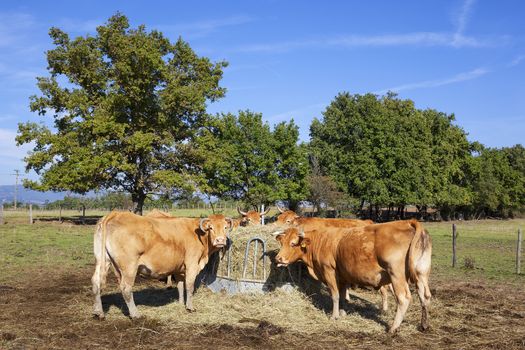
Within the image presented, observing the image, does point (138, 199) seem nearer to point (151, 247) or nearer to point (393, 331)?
point (151, 247)

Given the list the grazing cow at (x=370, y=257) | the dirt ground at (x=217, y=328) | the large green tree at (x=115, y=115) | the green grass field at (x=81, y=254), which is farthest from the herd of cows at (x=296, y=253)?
the large green tree at (x=115, y=115)

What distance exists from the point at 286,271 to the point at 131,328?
3642 mm

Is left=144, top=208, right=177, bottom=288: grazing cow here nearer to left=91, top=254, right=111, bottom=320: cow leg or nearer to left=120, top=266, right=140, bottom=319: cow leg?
left=120, top=266, right=140, bottom=319: cow leg

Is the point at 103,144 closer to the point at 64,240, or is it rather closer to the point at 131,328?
the point at 64,240

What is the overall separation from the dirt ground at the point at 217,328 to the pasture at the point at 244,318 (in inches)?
0.7

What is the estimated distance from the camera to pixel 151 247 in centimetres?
946

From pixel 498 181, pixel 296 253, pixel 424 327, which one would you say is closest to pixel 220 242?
pixel 296 253

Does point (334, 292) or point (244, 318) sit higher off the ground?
point (334, 292)

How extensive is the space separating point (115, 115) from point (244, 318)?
26.1 meters

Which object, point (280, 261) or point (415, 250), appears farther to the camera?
point (280, 261)

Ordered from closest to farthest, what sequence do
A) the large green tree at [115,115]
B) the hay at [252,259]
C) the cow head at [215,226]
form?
the cow head at [215,226] < the hay at [252,259] < the large green tree at [115,115]

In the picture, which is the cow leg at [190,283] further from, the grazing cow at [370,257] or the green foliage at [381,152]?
the green foliage at [381,152]

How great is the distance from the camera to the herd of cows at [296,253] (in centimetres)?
849

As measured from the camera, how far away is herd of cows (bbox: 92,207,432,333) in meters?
8.49
